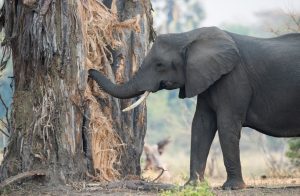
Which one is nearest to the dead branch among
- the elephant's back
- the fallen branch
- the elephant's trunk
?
the fallen branch

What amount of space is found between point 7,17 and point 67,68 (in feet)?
3.87

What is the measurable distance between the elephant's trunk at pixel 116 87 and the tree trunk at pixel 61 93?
160mm

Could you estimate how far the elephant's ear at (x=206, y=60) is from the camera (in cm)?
1098

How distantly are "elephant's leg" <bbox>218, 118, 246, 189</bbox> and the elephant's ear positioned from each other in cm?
54

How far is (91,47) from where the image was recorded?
11.2 m

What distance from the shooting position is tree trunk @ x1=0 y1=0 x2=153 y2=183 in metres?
10.7

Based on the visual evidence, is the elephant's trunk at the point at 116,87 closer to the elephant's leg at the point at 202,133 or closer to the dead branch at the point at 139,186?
the elephant's leg at the point at 202,133

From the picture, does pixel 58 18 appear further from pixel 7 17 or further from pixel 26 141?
pixel 26 141

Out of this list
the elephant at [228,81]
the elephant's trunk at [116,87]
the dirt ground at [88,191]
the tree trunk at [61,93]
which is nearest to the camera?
the dirt ground at [88,191]

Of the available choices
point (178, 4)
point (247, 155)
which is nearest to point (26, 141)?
point (247, 155)

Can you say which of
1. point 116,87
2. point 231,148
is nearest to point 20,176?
point 116,87

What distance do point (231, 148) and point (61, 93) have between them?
221cm

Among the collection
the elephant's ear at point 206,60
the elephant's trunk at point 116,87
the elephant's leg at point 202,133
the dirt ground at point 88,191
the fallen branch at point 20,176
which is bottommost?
the dirt ground at point 88,191

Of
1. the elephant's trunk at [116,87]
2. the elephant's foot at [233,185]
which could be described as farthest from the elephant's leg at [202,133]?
the elephant's trunk at [116,87]
